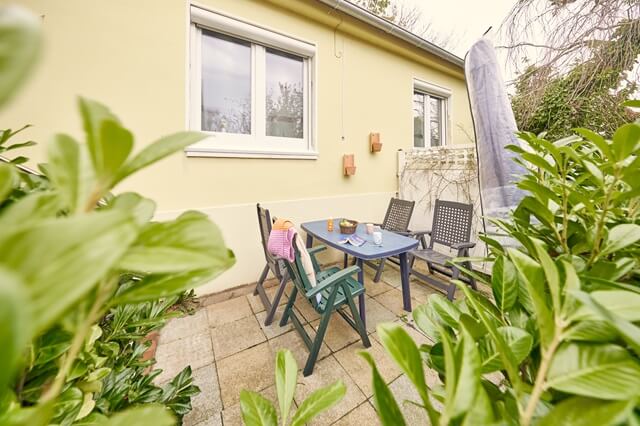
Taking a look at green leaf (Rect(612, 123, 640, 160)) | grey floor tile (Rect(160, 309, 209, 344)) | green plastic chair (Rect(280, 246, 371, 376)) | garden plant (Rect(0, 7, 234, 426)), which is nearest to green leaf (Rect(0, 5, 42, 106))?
garden plant (Rect(0, 7, 234, 426))

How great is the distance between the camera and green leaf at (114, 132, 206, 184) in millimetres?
294

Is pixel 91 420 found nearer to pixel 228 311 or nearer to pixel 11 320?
pixel 11 320

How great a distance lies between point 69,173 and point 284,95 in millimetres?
3329

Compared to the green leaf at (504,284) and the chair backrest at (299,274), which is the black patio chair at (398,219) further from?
the green leaf at (504,284)

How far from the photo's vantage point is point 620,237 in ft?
1.68

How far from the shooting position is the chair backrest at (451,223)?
286cm

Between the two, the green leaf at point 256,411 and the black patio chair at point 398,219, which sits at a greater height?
the black patio chair at point 398,219

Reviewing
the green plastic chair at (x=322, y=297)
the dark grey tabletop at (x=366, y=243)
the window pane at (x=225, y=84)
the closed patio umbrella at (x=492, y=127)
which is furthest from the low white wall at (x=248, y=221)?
the closed patio umbrella at (x=492, y=127)

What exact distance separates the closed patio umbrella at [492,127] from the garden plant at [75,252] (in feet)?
7.16

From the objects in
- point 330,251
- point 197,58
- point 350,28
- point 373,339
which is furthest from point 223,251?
point 350,28

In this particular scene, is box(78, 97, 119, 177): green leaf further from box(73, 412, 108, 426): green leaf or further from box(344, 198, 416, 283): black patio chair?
box(344, 198, 416, 283): black patio chair

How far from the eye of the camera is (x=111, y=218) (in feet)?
0.66

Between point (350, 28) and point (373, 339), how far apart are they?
390cm

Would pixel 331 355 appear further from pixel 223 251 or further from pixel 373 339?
pixel 223 251
